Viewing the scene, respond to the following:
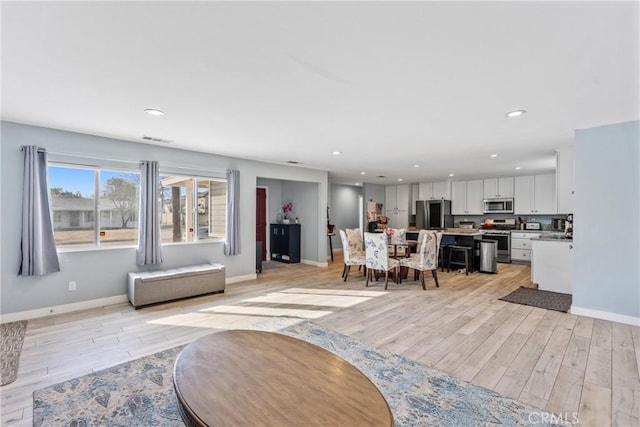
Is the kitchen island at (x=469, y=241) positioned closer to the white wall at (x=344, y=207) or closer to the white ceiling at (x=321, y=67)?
the white ceiling at (x=321, y=67)

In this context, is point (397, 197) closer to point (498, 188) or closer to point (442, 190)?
point (442, 190)

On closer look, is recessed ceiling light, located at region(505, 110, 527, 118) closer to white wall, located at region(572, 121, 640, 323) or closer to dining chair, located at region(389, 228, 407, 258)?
white wall, located at region(572, 121, 640, 323)

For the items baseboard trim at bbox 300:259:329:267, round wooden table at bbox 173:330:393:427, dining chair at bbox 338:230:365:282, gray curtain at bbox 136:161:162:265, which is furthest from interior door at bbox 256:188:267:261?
round wooden table at bbox 173:330:393:427

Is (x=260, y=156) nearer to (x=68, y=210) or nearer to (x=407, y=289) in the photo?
(x=68, y=210)

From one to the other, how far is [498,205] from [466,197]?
0.93 meters

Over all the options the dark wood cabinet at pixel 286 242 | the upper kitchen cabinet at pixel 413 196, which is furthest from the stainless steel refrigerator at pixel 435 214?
the dark wood cabinet at pixel 286 242

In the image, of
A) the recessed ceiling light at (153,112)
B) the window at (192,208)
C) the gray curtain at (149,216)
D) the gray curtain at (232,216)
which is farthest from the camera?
the gray curtain at (232,216)

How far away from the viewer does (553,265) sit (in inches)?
195

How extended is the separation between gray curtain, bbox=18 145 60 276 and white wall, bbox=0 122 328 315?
11 centimetres

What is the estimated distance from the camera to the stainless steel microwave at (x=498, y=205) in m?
8.25

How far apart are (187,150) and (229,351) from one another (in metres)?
4.02

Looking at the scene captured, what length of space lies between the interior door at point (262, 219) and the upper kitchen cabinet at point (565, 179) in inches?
252

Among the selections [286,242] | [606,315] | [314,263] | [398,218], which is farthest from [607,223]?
[398,218]

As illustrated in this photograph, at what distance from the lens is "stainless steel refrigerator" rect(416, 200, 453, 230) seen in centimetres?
928
